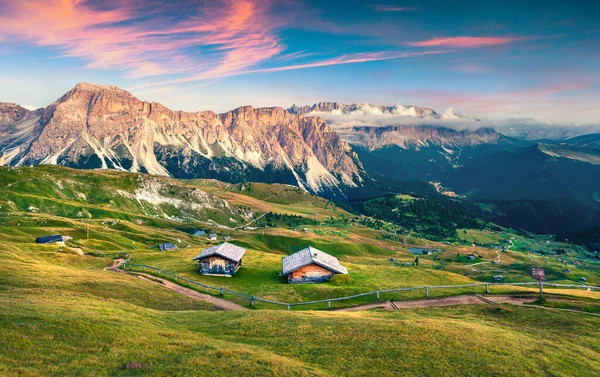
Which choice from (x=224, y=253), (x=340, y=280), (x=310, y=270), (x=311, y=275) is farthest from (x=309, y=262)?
(x=224, y=253)

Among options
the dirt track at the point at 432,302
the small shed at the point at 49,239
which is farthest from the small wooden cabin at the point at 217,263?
the small shed at the point at 49,239

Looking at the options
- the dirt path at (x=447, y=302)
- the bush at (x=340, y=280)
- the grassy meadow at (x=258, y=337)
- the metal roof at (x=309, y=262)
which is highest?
the grassy meadow at (x=258, y=337)

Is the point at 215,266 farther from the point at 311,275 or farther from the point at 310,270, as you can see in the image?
the point at 311,275

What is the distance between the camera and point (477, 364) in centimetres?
2716

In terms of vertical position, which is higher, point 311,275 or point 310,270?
point 310,270

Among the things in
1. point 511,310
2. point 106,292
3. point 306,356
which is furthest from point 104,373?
point 511,310

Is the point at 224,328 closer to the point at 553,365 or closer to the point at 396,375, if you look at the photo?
the point at 396,375

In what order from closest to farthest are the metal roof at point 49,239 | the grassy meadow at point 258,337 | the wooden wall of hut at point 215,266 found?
the grassy meadow at point 258,337
the wooden wall of hut at point 215,266
the metal roof at point 49,239

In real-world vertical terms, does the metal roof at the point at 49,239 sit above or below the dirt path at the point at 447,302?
above

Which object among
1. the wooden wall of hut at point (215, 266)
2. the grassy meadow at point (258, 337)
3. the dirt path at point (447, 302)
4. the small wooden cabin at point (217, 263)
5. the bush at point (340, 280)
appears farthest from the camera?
the wooden wall of hut at point (215, 266)

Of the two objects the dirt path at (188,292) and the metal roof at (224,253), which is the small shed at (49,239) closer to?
the dirt path at (188,292)

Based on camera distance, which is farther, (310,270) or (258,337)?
(310,270)

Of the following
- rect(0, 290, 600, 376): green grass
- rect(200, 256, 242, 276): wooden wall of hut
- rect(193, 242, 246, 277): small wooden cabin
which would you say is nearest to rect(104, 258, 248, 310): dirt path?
rect(193, 242, 246, 277): small wooden cabin

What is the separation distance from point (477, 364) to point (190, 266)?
69342mm
